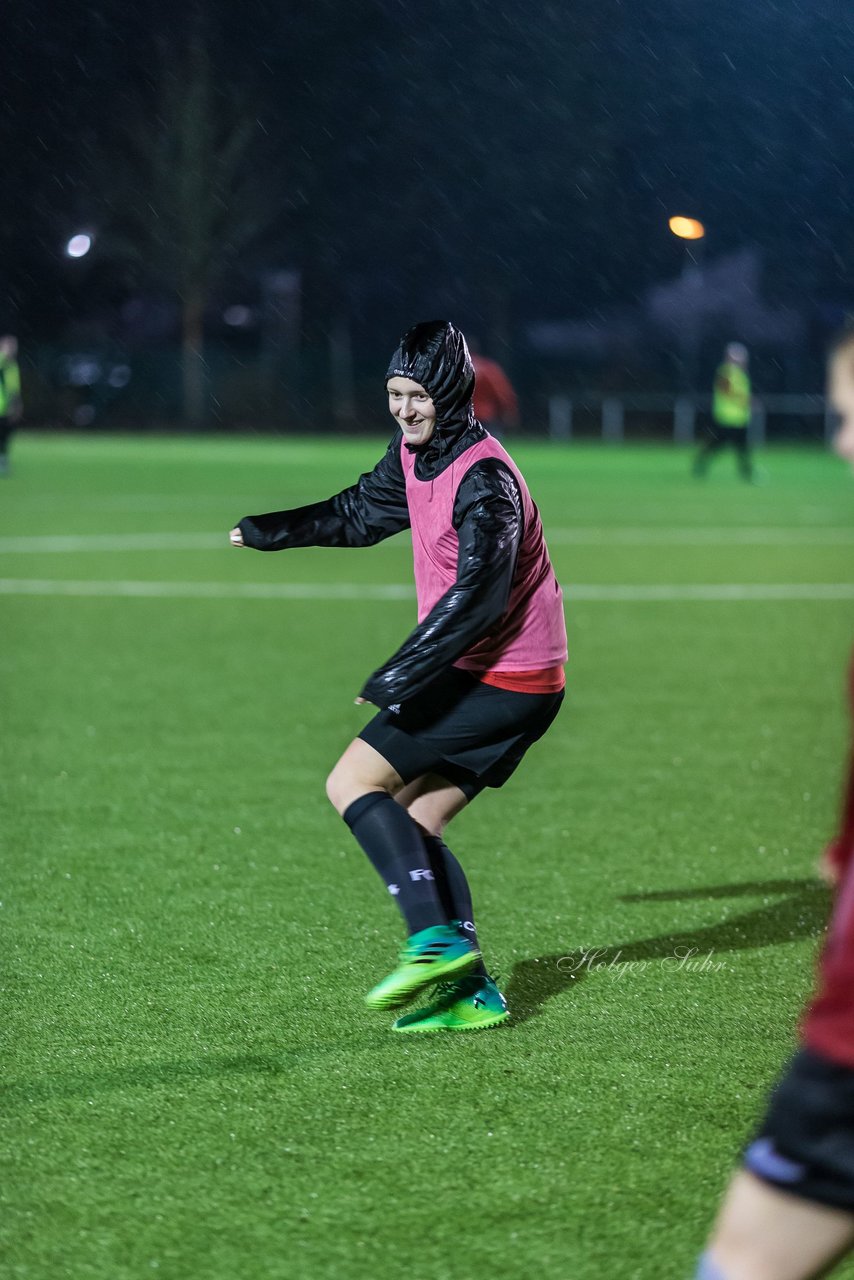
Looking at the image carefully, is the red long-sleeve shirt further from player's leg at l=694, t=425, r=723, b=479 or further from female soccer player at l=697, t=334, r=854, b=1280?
female soccer player at l=697, t=334, r=854, b=1280

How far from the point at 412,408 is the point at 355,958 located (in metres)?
1.77

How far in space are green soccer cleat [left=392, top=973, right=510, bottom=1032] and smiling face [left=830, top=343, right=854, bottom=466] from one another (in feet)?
8.05

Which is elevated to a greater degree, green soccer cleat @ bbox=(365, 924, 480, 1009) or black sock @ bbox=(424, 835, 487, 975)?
A: black sock @ bbox=(424, 835, 487, 975)

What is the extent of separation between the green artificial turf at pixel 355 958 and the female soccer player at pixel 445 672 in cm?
26

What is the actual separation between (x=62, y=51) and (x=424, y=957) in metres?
60.6

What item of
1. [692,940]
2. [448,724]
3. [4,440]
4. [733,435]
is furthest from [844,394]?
[733,435]

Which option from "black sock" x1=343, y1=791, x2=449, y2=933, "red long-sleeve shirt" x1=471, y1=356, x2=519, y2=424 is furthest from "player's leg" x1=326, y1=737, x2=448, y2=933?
"red long-sleeve shirt" x1=471, y1=356, x2=519, y2=424

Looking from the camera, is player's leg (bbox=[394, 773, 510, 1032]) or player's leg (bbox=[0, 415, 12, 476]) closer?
player's leg (bbox=[394, 773, 510, 1032])

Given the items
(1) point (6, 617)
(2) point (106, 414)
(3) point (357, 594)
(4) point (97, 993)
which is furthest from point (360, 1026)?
(2) point (106, 414)

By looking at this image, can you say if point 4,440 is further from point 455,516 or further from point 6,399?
point 455,516

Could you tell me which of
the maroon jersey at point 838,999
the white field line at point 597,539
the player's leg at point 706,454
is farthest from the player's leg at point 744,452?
the maroon jersey at point 838,999

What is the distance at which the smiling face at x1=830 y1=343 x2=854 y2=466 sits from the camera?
2408 millimetres

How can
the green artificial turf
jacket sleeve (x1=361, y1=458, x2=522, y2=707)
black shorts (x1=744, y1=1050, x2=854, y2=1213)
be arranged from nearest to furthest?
black shorts (x1=744, y1=1050, x2=854, y2=1213) → the green artificial turf → jacket sleeve (x1=361, y1=458, x2=522, y2=707)

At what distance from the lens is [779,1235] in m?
2.18
